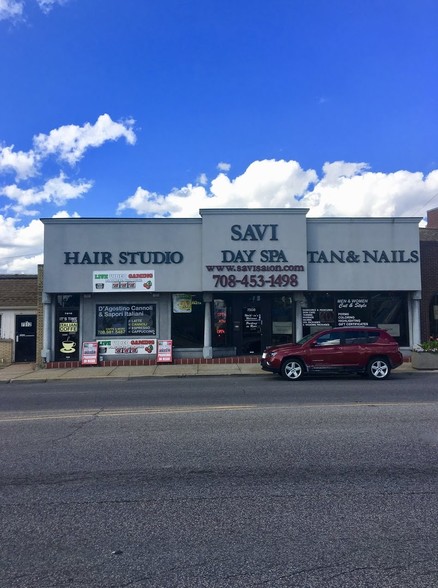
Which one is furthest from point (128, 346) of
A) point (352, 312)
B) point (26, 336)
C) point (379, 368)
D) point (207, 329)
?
point (379, 368)

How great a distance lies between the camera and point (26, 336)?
2138cm

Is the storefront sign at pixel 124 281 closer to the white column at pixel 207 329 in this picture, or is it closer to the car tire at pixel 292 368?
the white column at pixel 207 329

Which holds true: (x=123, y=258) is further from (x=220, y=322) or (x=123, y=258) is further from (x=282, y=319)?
(x=282, y=319)

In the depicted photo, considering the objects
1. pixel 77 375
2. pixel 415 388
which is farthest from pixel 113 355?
pixel 415 388

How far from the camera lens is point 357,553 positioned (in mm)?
3600

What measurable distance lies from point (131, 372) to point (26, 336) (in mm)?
7451

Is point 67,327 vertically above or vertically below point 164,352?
above

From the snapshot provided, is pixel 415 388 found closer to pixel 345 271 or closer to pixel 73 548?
pixel 345 271

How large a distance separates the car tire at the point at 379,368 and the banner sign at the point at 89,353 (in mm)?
10162

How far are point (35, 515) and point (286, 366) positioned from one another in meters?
10.7

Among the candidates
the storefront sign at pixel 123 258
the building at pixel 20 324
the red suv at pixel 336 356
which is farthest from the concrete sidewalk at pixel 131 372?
the storefront sign at pixel 123 258

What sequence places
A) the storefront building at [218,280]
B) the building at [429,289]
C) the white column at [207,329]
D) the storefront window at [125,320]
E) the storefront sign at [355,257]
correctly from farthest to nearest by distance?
the building at [429,289]
the storefront sign at [355,257]
the storefront window at [125,320]
the white column at [207,329]
the storefront building at [218,280]

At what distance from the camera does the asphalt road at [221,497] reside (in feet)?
11.1

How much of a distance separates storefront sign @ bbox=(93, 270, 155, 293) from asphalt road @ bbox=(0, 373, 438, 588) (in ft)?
32.1
